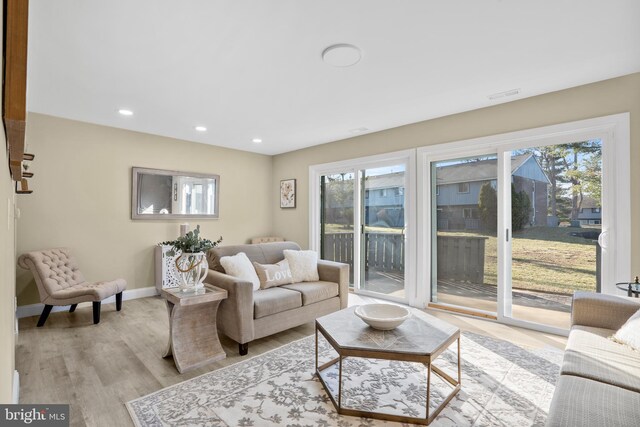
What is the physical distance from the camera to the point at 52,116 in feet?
Answer: 12.3

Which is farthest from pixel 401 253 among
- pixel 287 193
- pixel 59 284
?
pixel 59 284

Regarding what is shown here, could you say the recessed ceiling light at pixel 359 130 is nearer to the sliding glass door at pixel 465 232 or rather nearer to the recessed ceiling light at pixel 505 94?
the sliding glass door at pixel 465 232

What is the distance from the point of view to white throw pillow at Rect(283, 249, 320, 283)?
11.7 ft

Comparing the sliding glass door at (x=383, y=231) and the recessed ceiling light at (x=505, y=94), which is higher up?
the recessed ceiling light at (x=505, y=94)

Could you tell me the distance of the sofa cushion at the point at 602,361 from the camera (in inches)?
57.4

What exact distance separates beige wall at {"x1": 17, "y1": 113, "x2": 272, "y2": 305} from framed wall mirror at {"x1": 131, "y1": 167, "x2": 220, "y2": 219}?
91 millimetres

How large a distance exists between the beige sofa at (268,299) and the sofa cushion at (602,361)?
82.3 inches

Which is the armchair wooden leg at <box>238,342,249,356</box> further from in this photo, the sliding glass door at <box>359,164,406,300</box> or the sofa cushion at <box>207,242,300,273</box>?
the sliding glass door at <box>359,164,406,300</box>

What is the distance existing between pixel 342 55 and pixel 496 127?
2057mm

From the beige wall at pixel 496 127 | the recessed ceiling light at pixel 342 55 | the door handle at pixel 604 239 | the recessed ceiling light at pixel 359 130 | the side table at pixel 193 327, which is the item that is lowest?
the side table at pixel 193 327

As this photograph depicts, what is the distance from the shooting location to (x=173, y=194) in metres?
4.79

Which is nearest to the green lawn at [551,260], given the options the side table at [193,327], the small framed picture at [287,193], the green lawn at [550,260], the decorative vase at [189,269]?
the green lawn at [550,260]

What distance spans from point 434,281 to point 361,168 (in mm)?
1908

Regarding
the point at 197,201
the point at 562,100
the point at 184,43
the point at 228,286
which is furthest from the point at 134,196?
the point at 562,100
